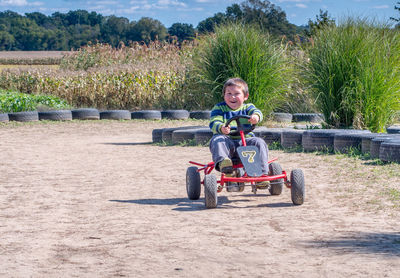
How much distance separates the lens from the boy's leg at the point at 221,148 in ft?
18.4

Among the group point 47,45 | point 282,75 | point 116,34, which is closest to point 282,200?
→ point 282,75

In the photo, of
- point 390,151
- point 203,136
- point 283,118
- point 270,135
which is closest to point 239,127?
point 390,151

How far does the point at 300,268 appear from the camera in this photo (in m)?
3.62

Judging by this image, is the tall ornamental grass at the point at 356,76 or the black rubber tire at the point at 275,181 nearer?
the black rubber tire at the point at 275,181

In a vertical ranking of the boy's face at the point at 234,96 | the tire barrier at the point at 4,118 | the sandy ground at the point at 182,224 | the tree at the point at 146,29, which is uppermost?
the tree at the point at 146,29

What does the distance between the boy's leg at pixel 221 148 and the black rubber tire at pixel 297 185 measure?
2.11 ft

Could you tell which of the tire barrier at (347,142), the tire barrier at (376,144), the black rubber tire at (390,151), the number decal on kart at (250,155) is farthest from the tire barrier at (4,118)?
the number decal on kart at (250,155)

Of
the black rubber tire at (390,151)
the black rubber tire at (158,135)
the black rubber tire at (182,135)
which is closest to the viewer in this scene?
the black rubber tire at (390,151)

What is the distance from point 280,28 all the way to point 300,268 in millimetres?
60961

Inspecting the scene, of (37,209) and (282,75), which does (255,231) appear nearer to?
(37,209)

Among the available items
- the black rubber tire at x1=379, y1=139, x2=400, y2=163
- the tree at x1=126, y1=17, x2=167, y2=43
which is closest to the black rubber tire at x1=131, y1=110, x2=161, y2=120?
the black rubber tire at x1=379, y1=139, x2=400, y2=163

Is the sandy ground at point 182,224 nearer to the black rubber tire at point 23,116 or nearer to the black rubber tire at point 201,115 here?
the black rubber tire at point 201,115

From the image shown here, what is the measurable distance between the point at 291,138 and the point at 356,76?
60.5 inches

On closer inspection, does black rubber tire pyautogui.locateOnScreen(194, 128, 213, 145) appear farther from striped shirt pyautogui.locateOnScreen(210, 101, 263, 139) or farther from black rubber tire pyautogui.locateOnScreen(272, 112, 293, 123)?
striped shirt pyautogui.locateOnScreen(210, 101, 263, 139)
